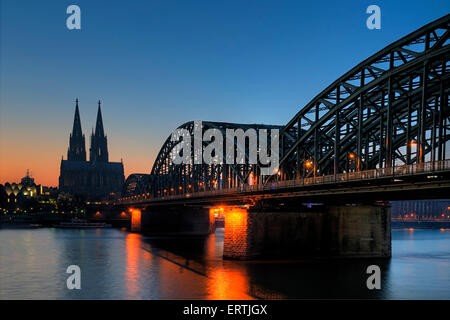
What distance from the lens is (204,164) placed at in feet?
393

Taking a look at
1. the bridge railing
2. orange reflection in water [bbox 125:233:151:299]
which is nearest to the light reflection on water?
orange reflection in water [bbox 125:233:151:299]

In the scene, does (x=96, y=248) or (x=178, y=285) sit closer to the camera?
(x=178, y=285)

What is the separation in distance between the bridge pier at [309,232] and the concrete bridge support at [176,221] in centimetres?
7450

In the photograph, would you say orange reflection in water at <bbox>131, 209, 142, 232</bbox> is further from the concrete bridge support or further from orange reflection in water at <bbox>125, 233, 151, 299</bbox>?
orange reflection in water at <bbox>125, 233, 151, 299</bbox>

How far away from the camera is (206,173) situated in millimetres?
118000

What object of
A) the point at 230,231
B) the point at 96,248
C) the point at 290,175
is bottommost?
the point at 96,248

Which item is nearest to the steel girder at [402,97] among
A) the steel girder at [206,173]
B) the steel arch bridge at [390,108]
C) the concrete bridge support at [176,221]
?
the steel arch bridge at [390,108]

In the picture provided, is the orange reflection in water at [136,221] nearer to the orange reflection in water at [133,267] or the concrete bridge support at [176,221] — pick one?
the concrete bridge support at [176,221]

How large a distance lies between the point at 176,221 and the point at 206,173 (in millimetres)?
35252
